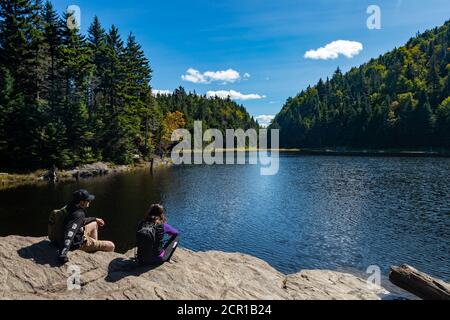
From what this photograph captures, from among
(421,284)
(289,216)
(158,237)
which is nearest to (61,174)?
(289,216)

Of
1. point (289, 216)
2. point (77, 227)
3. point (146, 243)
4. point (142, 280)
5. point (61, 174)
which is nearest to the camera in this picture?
point (142, 280)

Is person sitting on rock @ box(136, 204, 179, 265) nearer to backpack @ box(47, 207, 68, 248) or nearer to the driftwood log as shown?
backpack @ box(47, 207, 68, 248)

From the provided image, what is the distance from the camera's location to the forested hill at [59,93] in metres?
52.5

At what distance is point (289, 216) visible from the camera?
32750mm

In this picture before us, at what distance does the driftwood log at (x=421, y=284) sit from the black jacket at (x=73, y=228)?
34.9ft

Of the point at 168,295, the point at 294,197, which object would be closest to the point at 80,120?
the point at 294,197

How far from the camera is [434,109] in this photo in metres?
148

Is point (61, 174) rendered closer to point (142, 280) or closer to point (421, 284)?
point (142, 280)

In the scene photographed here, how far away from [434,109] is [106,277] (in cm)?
16747

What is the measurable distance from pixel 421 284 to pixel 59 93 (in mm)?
61162

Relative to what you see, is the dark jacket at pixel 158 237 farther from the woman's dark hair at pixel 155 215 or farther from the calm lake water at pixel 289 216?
the calm lake water at pixel 289 216

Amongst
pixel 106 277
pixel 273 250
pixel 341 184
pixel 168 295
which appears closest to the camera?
pixel 168 295

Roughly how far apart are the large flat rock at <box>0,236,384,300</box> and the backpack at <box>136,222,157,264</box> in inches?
14.8
